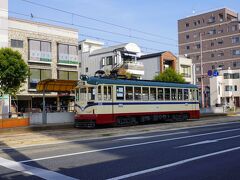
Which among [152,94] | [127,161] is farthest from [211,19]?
[127,161]

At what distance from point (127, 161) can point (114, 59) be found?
41115 millimetres

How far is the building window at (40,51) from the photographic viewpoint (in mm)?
39594

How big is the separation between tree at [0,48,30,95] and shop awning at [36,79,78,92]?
13.9ft

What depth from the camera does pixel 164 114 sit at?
26.6 m

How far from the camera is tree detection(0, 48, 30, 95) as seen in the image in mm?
29484

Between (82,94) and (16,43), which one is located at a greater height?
(16,43)

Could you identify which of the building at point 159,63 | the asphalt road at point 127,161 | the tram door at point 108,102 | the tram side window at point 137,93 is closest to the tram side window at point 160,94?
the tram side window at point 137,93

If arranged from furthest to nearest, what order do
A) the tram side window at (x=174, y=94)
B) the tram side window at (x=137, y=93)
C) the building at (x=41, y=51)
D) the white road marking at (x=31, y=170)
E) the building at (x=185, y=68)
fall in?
the building at (x=185, y=68) → the building at (x=41, y=51) → the tram side window at (x=174, y=94) → the tram side window at (x=137, y=93) → the white road marking at (x=31, y=170)

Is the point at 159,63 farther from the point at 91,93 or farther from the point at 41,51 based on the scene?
the point at 91,93

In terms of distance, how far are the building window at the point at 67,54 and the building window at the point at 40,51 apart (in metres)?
1.51

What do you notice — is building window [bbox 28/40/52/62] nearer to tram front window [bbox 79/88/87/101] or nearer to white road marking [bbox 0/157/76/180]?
tram front window [bbox 79/88/87/101]

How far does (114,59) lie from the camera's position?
50.8 metres

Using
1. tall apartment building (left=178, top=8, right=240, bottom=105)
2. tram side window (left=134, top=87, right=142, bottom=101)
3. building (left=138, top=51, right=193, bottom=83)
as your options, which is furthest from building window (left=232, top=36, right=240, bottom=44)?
tram side window (left=134, top=87, right=142, bottom=101)

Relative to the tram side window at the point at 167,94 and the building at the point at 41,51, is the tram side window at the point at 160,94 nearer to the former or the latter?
the tram side window at the point at 167,94
